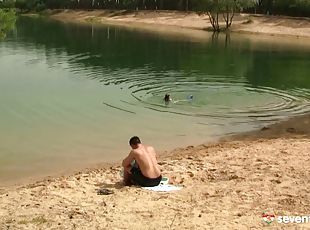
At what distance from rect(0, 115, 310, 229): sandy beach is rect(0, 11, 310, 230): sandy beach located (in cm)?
2

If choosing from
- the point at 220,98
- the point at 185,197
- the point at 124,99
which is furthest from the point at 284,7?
the point at 185,197

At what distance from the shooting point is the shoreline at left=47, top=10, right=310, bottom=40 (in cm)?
7725

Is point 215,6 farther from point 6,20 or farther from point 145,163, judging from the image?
point 145,163

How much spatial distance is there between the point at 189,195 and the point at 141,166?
144 centimetres

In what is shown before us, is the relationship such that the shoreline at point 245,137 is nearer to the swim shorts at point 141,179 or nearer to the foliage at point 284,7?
the swim shorts at point 141,179

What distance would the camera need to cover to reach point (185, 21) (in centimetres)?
9131

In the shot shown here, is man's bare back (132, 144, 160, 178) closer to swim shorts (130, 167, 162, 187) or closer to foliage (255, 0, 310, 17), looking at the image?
swim shorts (130, 167, 162, 187)

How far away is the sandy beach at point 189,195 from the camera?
1021 cm

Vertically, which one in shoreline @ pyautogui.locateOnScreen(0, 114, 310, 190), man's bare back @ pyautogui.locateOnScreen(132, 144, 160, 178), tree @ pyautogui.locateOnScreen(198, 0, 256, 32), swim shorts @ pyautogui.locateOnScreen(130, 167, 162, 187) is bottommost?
shoreline @ pyautogui.locateOnScreen(0, 114, 310, 190)

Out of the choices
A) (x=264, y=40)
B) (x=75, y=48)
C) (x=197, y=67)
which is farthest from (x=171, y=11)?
(x=197, y=67)

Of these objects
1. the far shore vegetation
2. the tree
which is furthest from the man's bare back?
the tree

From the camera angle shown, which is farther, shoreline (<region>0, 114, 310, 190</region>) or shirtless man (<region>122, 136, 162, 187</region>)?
shoreline (<region>0, 114, 310, 190</region>)

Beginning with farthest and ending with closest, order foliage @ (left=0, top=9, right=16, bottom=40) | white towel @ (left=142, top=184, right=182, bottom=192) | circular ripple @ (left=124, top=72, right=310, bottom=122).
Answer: circular ripple @ (left=124, top=72, right=310, bottom=122) → foliage @ (left=0, top=9, right=16, bottom=40) → white towel @ (left=142, top=184, right=182, bottom=192)

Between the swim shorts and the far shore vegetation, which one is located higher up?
the far shore vegetation
